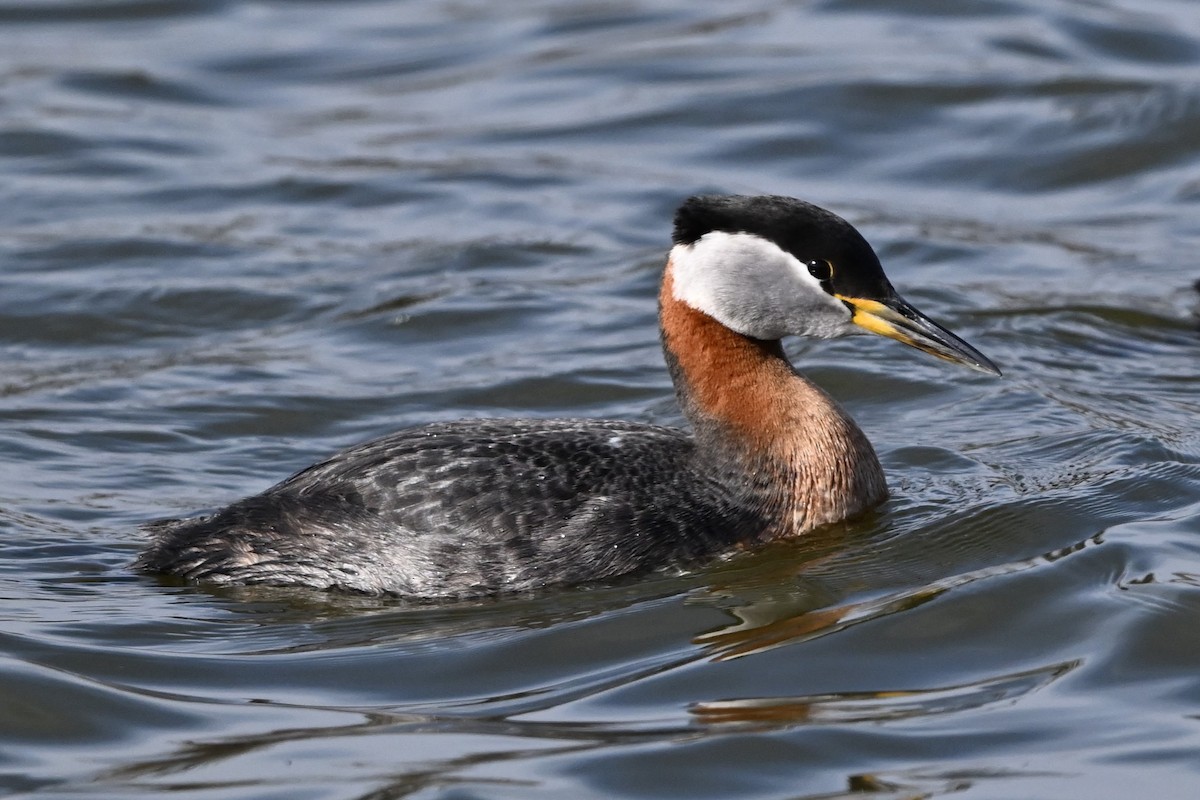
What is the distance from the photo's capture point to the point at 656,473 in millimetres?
9008

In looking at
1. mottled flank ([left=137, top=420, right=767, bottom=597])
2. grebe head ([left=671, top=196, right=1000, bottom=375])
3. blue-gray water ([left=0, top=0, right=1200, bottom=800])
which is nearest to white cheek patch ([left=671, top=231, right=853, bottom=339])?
grebe head ([left=671, top=196, right=1000, bottom=375])

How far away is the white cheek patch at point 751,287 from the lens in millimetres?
9094

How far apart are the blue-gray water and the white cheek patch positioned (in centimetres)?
105

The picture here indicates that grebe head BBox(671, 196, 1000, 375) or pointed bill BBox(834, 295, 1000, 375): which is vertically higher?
grebe head BBox(671, 196, 1000, 375)

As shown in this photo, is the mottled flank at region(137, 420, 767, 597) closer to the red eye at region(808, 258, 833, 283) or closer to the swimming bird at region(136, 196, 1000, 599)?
the swimming bird at region(136, 196, 1000, 599)

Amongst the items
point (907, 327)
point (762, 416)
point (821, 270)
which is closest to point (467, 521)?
point (762, 416)

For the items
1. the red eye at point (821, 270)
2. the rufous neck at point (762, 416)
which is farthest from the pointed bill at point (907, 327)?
the rufous neck at point (762, 416)

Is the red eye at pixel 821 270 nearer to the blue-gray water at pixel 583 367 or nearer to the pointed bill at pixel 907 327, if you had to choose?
the pointed bill at pixel 907 327

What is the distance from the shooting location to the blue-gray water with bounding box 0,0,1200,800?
732 centimetres

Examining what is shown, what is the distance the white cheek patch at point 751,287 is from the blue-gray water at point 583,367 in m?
1.05

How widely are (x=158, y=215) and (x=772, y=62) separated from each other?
633 centimetres

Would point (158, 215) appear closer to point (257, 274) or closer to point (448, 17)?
point (257, 274)

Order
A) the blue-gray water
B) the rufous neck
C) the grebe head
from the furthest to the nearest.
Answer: the rufous neck
the grebe head
the blue-gray water

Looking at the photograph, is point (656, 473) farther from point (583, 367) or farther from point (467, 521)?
point (583, 367)
